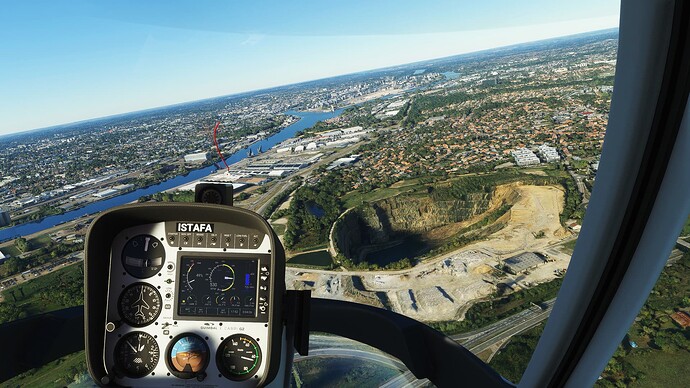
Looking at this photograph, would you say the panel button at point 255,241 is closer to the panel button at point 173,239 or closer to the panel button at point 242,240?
the panel button at point 242,240

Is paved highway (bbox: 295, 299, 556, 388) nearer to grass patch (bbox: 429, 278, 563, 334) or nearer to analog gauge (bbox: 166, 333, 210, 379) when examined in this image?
grass patch (bbox: 429, 278, 563, 334)

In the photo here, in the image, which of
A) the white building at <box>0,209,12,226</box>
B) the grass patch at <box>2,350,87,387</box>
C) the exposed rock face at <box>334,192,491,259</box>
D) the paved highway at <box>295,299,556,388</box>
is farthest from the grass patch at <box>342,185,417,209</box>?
the grass patch at <box>2,350,87,387</box>

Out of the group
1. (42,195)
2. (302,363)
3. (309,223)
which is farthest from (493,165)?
(42,195)

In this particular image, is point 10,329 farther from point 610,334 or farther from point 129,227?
point 610,334

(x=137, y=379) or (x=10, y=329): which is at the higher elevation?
(x=10, y=329)

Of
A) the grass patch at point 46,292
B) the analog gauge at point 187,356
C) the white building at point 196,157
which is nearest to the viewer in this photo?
the analog gauge at point 187,356

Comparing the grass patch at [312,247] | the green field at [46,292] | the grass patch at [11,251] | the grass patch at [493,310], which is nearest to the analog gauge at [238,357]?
the green field at [46,292]

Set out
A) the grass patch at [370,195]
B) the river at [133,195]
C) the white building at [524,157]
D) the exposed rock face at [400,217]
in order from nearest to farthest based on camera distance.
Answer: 1. the river at [133,195]
2. the white building at [524,157]
3. the exposed rock face at [400,217]
4. the grass patch at [370,195]
